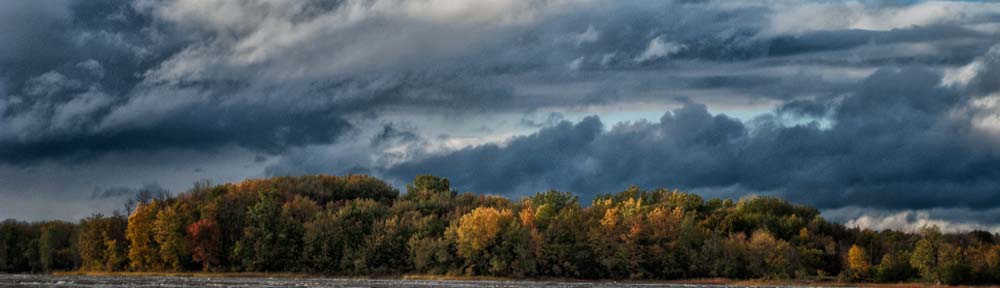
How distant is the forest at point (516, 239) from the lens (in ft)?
399

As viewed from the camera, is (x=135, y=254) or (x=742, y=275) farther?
(x=135, y=254)

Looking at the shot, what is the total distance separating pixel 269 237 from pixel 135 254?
20.2m

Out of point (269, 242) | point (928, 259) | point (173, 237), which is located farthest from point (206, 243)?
point (928, 259)

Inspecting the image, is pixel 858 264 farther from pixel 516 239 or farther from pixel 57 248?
pixel 57 248

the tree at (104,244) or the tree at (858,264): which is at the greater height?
the tree at (104,244)

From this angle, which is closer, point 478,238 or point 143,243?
point 478,238

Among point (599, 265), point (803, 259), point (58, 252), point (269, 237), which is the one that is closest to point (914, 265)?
point (803, 259)

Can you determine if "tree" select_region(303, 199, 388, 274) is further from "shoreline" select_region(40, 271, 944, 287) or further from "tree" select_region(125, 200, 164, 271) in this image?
"tree" select_region(125, 200, 164, 271)

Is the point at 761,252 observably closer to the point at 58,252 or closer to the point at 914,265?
the point at 914,265

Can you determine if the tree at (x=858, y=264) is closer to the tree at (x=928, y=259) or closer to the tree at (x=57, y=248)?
the tree at (x=928, y=259)

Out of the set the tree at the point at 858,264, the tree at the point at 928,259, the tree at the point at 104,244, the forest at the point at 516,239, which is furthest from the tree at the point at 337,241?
the tree at the point at 928,259

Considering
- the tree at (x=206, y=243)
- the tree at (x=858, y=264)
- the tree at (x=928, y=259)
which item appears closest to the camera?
the tree at (x=928, y=259)

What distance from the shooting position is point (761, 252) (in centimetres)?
12238

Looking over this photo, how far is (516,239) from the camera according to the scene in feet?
424
